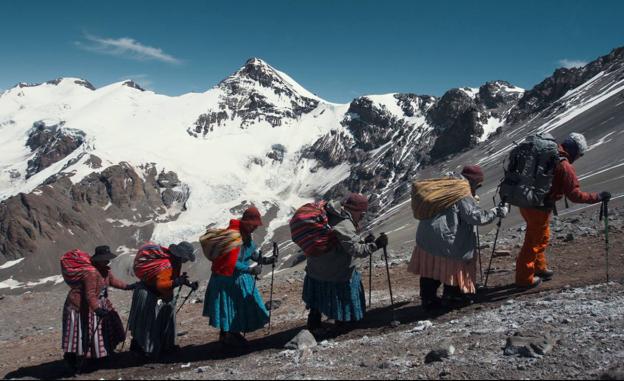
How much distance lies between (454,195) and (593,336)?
8.35 ft

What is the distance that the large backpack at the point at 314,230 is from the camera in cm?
729

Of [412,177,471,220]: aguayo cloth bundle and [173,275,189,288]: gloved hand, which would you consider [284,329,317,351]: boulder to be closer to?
[173,275,189,288]: gloved hand

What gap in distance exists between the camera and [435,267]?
7.53 metres

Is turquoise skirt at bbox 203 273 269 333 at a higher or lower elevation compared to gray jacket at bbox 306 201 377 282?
lower

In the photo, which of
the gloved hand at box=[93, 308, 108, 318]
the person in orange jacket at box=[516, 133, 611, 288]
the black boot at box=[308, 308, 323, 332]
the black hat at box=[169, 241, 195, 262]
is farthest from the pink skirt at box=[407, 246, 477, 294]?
the gloved hand at box=[93, 308, 108, 318]

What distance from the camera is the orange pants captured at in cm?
793

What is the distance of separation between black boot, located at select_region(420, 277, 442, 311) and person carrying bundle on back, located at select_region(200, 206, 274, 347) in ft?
8.09

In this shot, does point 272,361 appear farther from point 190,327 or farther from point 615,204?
point 615,204

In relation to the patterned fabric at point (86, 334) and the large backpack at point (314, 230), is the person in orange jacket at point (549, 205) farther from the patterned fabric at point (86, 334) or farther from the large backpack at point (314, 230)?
the patterned fabric at point (86, 334)

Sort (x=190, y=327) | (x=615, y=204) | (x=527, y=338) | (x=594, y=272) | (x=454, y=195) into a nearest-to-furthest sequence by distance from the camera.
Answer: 1. (x=527, y=338)
2. (x=454, y=195)
3. (x=594, y=272)
4. (x=190, y=327)
5. (x=615, y=204)

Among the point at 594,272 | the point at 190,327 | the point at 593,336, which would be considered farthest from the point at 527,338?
the point at 190,327

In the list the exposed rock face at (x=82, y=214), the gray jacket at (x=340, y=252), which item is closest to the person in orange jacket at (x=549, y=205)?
the gray jacket at (x=340, y=252)

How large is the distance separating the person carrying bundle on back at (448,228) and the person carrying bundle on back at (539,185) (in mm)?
654

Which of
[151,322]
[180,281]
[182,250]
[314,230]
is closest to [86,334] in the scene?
[151,322]
